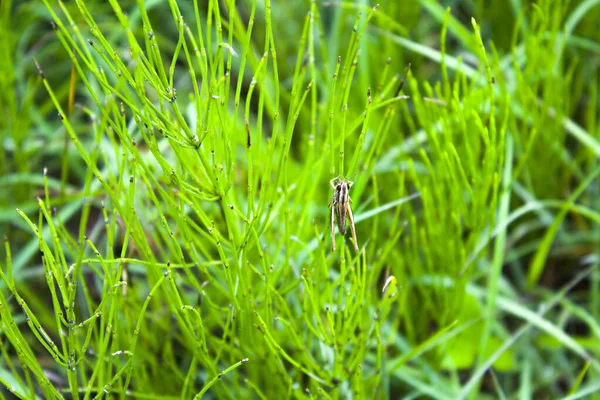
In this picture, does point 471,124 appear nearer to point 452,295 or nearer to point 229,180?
point 452,295

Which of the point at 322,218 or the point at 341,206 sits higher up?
the point at 341,206

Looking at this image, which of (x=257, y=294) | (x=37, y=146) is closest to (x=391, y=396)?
(x=257, y=294)

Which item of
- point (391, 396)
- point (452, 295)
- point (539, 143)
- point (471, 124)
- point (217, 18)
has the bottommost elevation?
point (391, 396)

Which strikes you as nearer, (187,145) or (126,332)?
(187,145)

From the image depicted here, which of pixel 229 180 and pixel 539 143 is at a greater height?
pixel 229 180

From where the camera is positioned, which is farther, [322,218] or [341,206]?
[322,218]

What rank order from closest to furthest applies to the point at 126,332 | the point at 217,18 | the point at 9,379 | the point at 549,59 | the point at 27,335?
the point at 217,18, the point at 126,332, the point at 9,379, the point at 549,59, the point at 27,335

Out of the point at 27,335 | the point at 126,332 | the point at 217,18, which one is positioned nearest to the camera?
the point at 217,18
